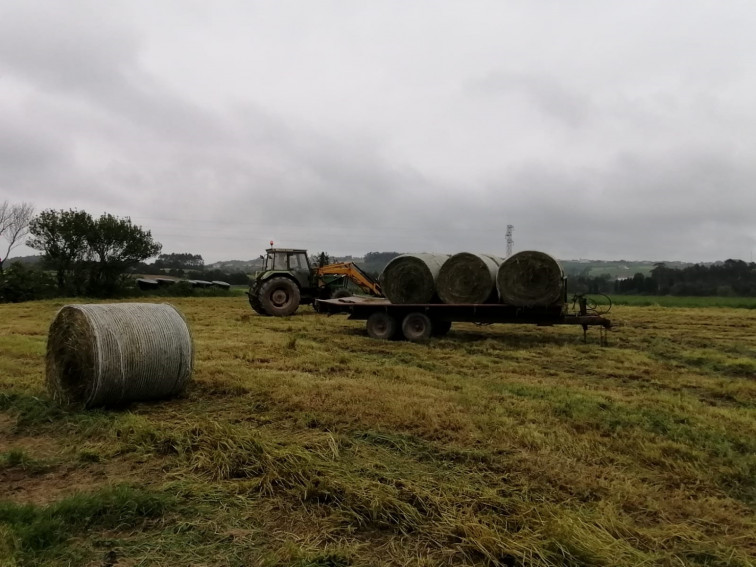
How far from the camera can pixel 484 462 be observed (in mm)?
4441

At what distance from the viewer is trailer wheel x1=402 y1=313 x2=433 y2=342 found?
12375 millimetres

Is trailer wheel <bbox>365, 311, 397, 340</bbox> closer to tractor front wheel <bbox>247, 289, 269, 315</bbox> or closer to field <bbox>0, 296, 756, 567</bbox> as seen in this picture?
field <bbox>0, 296, 756, 567</bbox>

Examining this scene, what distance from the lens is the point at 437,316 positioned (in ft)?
41.0

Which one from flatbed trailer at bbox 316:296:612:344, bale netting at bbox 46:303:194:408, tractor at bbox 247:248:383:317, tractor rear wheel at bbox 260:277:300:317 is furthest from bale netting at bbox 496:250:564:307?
tractor rear wheel at bbox 260:277:300:317

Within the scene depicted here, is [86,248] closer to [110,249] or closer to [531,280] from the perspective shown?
[110,249]

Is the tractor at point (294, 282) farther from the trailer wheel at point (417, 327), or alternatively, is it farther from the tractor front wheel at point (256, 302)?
the trailer wheel at point (417, 327)

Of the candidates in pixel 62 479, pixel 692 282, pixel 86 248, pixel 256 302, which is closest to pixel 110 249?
pixel 86 248

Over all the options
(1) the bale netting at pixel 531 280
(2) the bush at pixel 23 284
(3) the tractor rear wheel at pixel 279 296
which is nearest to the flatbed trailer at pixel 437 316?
(1) the bale netting at pixel 531 280

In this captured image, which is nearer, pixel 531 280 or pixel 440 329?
pixel 531 280

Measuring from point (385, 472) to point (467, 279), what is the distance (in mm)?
8456

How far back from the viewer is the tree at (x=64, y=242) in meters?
27.9

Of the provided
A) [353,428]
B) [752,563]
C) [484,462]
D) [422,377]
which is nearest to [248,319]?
[422,377]

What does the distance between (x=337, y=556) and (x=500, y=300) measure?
9428 millimetres

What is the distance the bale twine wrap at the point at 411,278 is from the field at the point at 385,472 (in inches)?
186
